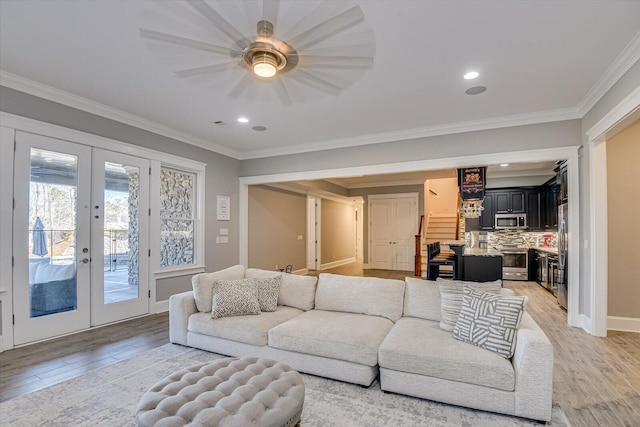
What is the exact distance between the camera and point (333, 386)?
2.62 m

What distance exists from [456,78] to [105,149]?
4.27 meters

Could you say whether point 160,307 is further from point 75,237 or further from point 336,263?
point 336,263

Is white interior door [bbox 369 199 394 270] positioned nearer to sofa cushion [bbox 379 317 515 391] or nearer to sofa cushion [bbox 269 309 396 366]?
sofa cushion [bbox 269 309 396 366]

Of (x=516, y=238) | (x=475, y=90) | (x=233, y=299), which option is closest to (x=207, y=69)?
(x=233, y=299)

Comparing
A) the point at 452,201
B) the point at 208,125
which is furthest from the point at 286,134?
the point at 452,201

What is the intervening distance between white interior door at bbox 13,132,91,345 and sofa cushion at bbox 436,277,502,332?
4.09 meters

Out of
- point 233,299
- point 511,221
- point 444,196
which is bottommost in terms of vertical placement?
point 233,299

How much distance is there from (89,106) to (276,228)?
447 centimetres

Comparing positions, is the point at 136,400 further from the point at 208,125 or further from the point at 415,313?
the point at 208,125

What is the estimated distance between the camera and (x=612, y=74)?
3164 mm

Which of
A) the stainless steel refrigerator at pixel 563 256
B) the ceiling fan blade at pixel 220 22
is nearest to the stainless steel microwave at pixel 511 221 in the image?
the stainless steel refrigerator at pixel 563 256

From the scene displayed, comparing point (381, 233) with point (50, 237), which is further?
point (381, 233)

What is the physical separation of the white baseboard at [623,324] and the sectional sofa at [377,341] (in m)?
2.38

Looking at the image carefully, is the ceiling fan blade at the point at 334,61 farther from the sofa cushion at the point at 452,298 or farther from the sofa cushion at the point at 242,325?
the sofa cushion at the point at 242,325
